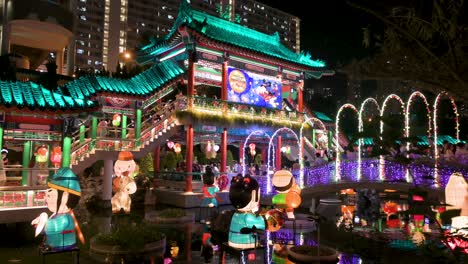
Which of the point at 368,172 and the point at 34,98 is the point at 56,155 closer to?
the point at 34,98

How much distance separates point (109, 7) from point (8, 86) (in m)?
65.3

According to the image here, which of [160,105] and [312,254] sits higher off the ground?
[160,105]

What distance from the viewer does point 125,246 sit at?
9.55 metres

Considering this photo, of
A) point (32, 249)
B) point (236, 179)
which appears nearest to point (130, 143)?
point (32, 249)

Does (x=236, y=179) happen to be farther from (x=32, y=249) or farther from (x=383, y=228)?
(x=383, y=228)

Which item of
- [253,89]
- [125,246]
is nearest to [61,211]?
[125,246]

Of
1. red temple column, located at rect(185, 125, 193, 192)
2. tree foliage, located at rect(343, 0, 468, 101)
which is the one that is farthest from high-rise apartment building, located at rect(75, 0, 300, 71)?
tree foliage, located at rect(343, 0, 468, 101)

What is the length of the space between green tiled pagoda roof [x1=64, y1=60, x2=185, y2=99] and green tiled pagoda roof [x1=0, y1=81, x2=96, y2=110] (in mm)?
2394

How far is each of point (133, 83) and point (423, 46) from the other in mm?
17477

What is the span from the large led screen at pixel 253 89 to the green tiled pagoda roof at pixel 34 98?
994 cm

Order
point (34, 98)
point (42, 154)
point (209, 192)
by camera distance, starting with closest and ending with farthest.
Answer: point (34, 98), point (42, 154), point (209, 192)

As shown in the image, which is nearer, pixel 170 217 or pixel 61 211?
pixel 61 211

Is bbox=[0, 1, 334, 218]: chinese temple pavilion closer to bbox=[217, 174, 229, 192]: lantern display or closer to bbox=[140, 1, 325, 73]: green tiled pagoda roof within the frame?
bbox=[140, 1, 325, 73]: green tiled pagoda roof

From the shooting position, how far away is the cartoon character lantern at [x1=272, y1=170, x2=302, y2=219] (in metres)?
12.6
